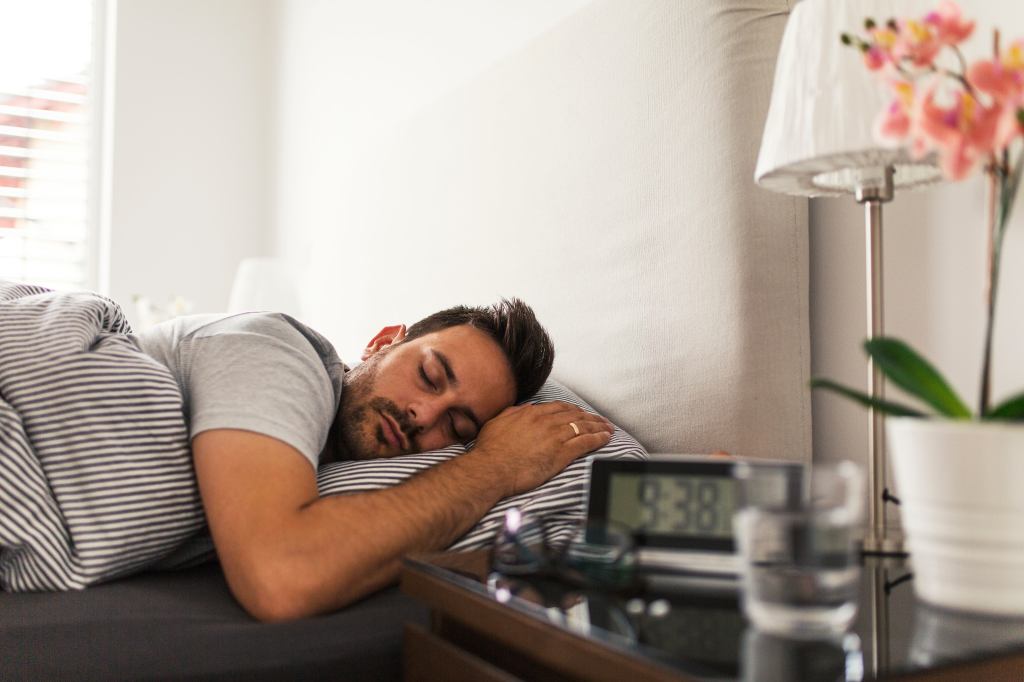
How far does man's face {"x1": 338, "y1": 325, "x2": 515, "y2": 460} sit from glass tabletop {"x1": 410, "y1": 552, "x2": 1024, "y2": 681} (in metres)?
0.52

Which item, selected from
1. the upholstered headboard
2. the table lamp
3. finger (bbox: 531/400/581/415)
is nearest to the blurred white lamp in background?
the upholstered headboard

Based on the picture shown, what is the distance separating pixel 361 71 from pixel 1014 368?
233 centimetres

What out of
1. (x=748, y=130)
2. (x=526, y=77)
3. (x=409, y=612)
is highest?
(x=526, y=77)

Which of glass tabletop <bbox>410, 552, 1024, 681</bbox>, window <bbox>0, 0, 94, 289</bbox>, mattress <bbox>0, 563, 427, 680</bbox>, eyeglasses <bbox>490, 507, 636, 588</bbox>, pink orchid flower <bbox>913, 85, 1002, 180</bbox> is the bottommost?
mattress <bbox>0, 563, 427, 680</bbox>

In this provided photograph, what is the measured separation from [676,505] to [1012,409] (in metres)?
0.26

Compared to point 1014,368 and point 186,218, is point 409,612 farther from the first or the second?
point 186,218

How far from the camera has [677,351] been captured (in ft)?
4.39

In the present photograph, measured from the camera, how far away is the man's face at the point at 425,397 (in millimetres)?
1337

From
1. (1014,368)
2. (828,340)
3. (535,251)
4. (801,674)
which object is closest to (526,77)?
(535,251)

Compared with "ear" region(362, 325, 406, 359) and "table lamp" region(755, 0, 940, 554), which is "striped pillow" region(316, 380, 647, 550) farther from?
"ear" region(362, 325, 406, 359)

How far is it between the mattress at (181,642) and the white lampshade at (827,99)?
0.63 m

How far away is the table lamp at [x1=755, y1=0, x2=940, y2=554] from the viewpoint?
92 cm

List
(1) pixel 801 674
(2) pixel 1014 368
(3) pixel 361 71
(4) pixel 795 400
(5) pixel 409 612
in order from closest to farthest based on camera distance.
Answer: (1) pixel 801 674 < (5) pixel 409 612 < (2) pixel 1014 368 < (4) pixel 795 400 < (3) pixel 361 71

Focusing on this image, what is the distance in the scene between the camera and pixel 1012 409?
2.30 ft
